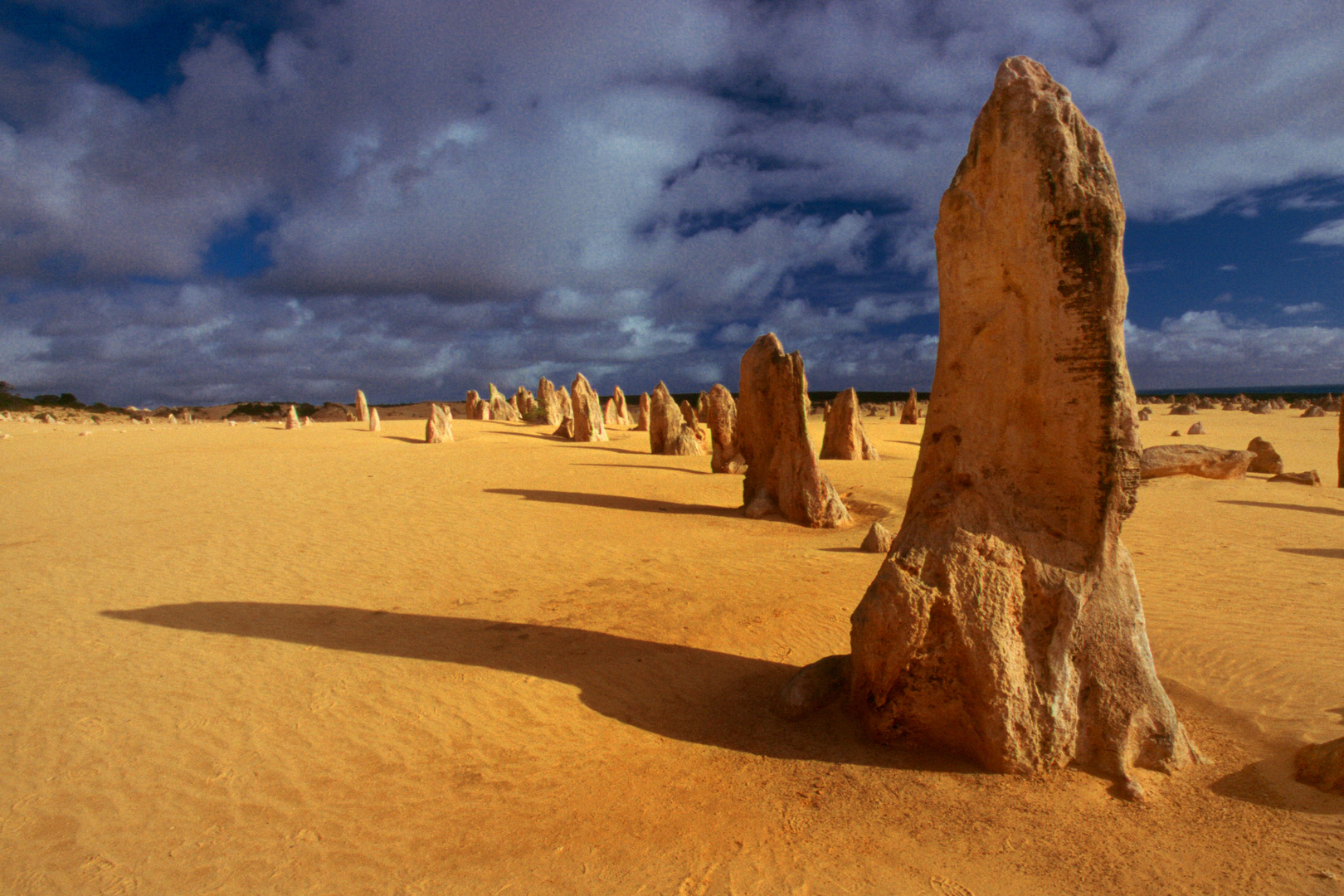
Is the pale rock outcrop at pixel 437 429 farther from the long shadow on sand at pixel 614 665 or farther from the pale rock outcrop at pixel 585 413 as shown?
the long shadow on sand at pixel 614 665

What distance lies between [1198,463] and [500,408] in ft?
115

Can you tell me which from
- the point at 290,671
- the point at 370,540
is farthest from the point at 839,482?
the point at 290,671

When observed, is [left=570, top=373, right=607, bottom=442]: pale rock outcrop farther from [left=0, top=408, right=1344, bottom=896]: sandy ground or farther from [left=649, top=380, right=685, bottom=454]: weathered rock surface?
[left=0, top=408, right=1344, bottom=896]: sandy ground

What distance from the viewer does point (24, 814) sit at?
4090 millimetres

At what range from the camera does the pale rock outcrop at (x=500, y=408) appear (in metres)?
41.3

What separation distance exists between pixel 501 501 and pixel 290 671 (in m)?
7.92

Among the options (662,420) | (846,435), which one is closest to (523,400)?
(662,420)

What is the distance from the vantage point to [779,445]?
11.9m

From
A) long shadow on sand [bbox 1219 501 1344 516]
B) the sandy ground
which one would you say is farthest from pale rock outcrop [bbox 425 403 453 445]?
long shadow on sand [bbox 1219 501 1344 516]

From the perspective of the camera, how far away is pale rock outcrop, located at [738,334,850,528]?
37.8 ft

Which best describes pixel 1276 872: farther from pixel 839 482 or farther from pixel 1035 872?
pixel 839 482

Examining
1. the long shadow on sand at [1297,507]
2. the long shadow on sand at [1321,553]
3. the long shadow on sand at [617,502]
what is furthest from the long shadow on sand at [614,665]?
the long shadow on sand at [1297,507]

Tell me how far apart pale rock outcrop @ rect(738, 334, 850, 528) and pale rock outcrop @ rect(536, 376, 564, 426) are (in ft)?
80.2

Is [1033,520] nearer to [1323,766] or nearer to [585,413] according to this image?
[1323,766]
